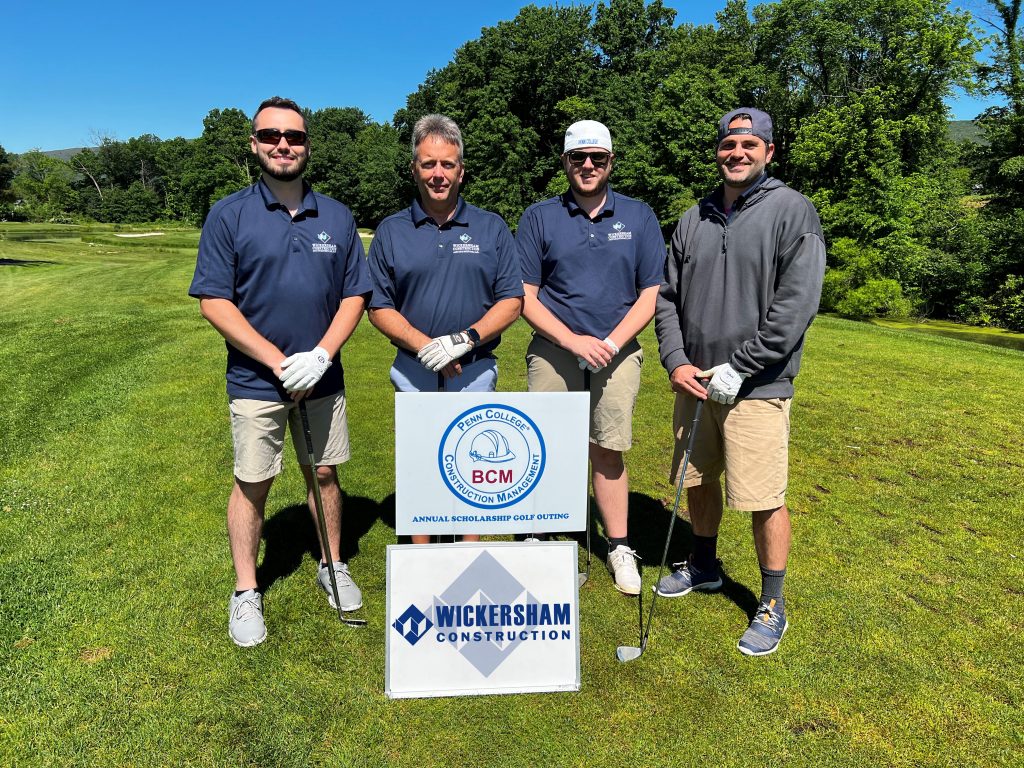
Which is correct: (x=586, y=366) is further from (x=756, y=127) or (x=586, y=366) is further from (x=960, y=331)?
(x=960, y=331)

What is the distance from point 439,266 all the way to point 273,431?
1.18 m

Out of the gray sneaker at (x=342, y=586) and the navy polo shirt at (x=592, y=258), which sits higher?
the navy polo shirt at (x=592, y=258)

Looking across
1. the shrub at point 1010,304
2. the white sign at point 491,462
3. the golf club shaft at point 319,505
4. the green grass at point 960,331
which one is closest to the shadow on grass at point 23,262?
the golf club shaft at point 319,505

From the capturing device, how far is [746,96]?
34.9 metres

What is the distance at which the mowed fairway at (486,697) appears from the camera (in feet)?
8.39

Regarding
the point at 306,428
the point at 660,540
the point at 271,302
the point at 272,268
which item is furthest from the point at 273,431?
the point at 660,540

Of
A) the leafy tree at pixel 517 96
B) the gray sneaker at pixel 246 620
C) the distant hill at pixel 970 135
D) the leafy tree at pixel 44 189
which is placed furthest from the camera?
the leafy tree at pixel 44 189

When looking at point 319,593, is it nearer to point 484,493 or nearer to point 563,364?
point 484,493

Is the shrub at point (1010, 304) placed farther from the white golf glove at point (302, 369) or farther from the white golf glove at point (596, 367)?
the white golf glove at point (302, 369)

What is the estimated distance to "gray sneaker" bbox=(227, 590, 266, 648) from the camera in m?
3.09

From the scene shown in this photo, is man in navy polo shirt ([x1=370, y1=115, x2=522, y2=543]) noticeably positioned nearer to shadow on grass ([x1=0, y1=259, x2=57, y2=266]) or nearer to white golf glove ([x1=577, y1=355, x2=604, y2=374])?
white golf glove ([x1=577, y1=355, x2=604, y2=374])

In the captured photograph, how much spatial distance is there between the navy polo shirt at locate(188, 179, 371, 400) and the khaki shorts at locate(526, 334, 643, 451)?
44.9 inches

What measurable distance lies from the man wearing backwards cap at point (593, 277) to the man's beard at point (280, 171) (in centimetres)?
119

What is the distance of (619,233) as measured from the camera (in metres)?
3.39
